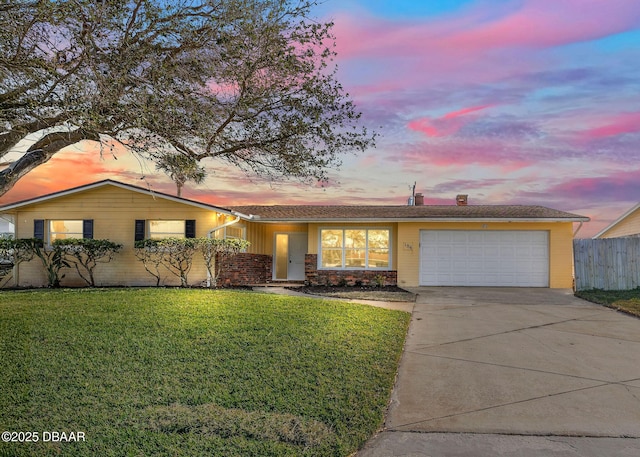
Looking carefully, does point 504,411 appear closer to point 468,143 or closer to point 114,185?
point 468,143

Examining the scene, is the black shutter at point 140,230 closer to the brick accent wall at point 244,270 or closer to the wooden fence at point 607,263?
the brick accent wall at point 244,270

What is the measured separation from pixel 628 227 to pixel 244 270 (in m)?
16.3

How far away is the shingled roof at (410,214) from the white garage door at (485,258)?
0.71 metres

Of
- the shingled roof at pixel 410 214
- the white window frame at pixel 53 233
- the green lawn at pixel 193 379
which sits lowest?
the green lawn at pixel 193 379

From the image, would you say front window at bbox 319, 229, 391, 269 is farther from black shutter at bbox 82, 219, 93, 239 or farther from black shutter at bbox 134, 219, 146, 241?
black shutter at bbox 82, 219, 93, 239

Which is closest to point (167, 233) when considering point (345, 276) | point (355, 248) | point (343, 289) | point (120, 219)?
point (120, 219)

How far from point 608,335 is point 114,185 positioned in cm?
1473

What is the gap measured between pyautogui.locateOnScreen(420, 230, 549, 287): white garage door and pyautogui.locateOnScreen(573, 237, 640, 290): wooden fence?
205 cm

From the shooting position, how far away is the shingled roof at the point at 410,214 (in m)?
16.2

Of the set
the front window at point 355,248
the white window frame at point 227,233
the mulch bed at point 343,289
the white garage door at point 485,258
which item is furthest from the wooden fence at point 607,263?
the white window frame at point 227,233

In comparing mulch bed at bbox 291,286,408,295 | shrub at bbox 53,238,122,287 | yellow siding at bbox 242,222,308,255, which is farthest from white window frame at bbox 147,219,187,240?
mulch bed at bbox 291,286,408,295

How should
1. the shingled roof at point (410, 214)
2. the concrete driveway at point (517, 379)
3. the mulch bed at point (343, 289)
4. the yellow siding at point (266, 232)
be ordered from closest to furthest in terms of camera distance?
the concrete driveway at point (517, 379)
the mulch bed at point (343, 289)
the shingled roof at point (410, 214)
the yellow siding at point (266, 232)

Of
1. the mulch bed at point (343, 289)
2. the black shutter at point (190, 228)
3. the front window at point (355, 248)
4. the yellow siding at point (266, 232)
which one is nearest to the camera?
the mulch bed at point (343, 289)

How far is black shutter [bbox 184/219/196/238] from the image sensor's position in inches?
627
